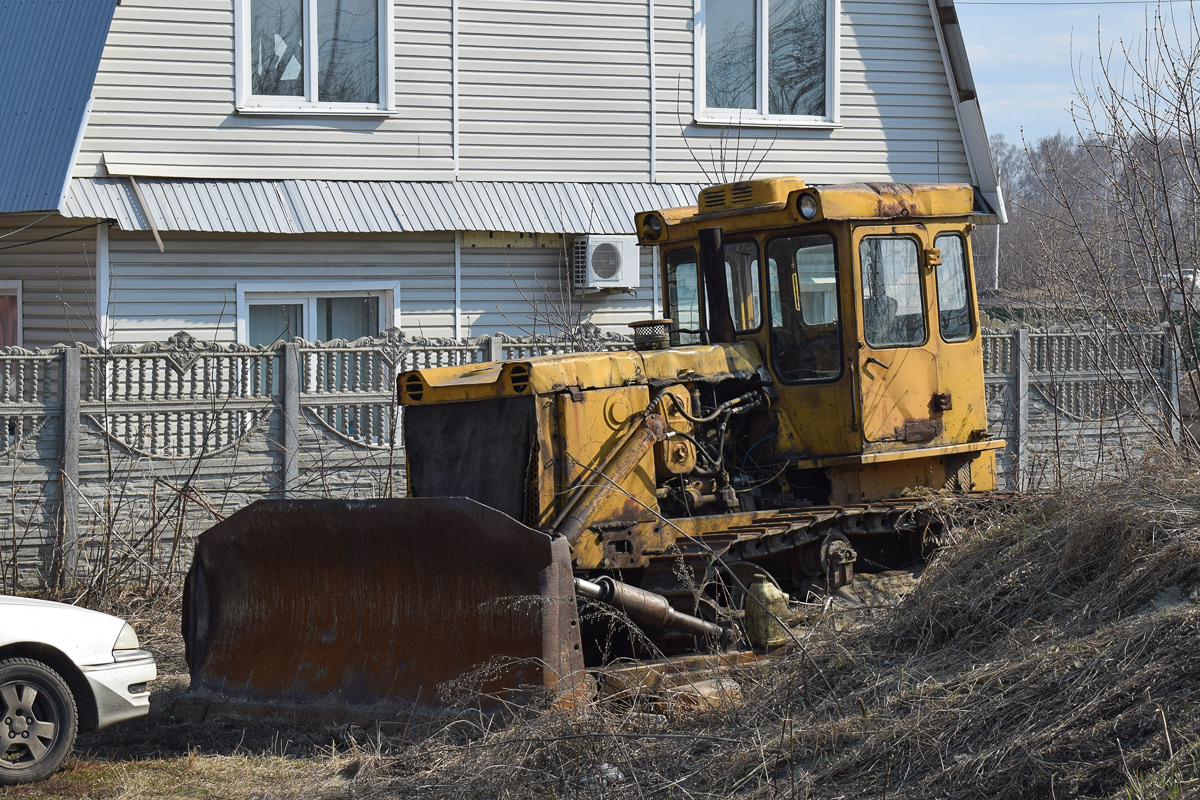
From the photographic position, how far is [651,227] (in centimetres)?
884

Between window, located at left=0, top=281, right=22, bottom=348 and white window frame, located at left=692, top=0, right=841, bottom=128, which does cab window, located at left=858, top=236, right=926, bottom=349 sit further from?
window, located at left=0, top=281, right=22, bottom=348

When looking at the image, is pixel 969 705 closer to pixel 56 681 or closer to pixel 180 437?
pixel 56 681

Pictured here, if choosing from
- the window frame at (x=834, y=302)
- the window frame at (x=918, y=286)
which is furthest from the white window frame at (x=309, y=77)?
the window frame at (x=918, y=286)

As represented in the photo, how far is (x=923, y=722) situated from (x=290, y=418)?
6669 mm

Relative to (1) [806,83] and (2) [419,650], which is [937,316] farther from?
(1) [806,83]

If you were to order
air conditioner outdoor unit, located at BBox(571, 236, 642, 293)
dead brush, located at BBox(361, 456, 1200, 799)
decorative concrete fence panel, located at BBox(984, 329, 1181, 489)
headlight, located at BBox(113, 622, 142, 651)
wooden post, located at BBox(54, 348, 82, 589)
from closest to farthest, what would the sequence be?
dead brush, located at BBox(361, 456, 1200, 799) < headlight, located at BBox(113, 622, 142, 651) < wooden post, located at BBox(54, 348, 82, 589) < decorative concrete fence panel, located at BBox(984, 329, 1181, 489) < air conditioner outdoor unit, located at BBox(571, 236, 642, 293)

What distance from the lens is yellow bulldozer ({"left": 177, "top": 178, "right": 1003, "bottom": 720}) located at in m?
6.48

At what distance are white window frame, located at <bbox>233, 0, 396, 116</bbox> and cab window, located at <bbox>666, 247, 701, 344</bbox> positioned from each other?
18.8 ft

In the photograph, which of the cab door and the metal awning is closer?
the cab door

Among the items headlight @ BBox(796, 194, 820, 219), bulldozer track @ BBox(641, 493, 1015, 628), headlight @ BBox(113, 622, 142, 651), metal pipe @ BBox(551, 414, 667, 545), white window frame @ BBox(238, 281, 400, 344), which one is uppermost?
white window frame @ BBox(238, 281, 400, 344)

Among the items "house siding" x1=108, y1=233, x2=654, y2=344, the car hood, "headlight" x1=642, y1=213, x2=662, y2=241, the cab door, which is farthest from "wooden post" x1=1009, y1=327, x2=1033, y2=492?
the car hood

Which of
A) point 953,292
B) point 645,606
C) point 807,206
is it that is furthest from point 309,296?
point 645,606

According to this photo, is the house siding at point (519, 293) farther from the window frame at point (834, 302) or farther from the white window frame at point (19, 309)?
the window frame at point (834, 302)

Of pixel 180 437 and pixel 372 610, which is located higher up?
pixel 180 437
